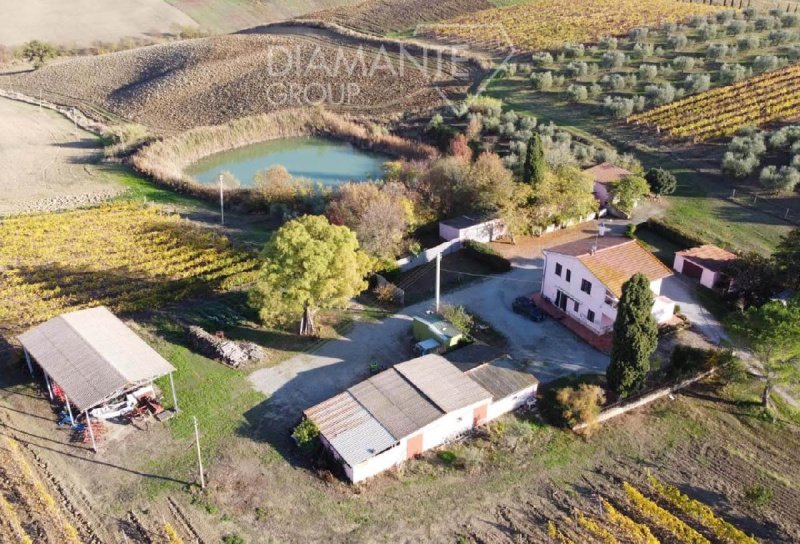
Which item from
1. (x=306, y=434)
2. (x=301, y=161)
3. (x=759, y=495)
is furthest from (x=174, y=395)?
(x=301, y=161)

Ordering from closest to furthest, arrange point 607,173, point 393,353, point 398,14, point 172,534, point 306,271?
1. point 172,534
2. point 306,271
3. point 393,353
4. point 607,173
5. point 398,14

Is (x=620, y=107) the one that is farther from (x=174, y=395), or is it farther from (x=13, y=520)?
(x=13, y=520)

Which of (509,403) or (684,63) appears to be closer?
(509,403)

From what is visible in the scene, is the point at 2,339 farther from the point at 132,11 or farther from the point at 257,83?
the point at 132,11

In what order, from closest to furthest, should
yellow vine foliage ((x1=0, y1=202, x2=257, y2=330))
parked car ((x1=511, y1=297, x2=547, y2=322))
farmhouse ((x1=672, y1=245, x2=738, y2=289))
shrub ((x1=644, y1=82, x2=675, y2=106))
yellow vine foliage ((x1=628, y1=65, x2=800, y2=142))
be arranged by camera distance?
parked car ((x1=511, y1=297, x2=547, y2=322)) → yellow vine foliage ((x1=0, y1=202, x2=257, y2=330)) → farmhouse ((x1=672, y1=245, x2=738, y2=289)) → yellow vine foliage ((x1=628, y1=65, x2=800, y2=142)) → shrub ((x1=644, y1=82, x2=675, y2=106))

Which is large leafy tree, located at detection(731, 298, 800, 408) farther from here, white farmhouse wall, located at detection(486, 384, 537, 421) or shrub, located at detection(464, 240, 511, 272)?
shrub, located at detection(464, 240, 511, 272)

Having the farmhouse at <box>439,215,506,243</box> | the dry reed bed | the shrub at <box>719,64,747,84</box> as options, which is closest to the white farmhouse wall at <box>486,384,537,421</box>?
the farmhouse at <box>439,215,506,243</box>
